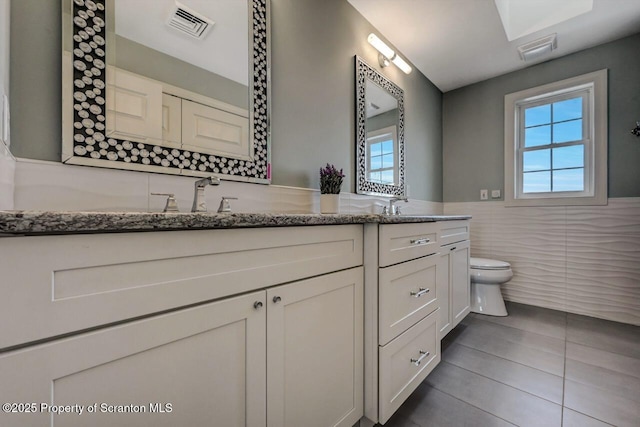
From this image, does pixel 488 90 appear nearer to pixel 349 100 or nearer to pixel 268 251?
pixel 349 100

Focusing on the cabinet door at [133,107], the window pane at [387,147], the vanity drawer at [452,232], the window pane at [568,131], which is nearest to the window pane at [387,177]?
the window pane at [387,147]

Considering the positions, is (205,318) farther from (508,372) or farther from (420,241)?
(508,372)

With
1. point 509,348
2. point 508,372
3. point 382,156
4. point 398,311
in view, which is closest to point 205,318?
point 398,311

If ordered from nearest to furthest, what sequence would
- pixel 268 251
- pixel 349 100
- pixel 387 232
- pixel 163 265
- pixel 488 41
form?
1. pixel 163 265
2. pixel 268 251
3. pixel 387 232
4. pixel 349 100
5. pixel 488 41

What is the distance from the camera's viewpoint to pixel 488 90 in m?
2.90

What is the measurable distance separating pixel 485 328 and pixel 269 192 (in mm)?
1977

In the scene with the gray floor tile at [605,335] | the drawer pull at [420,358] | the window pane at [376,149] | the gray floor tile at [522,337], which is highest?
the window pane at [376,149]

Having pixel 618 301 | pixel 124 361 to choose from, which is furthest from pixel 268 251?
pixel 618 301

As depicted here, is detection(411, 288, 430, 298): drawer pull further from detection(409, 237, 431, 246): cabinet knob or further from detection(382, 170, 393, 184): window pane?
detection(382, 170, 393, 184): window pane

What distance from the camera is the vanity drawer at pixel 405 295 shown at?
104 cm

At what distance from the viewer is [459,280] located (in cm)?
189

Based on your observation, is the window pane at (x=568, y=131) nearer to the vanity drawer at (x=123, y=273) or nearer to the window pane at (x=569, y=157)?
the window pane at (x=569, y=157)

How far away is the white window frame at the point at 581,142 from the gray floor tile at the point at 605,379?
1479 millimetres

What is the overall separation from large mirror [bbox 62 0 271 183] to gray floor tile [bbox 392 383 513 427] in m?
1.30
